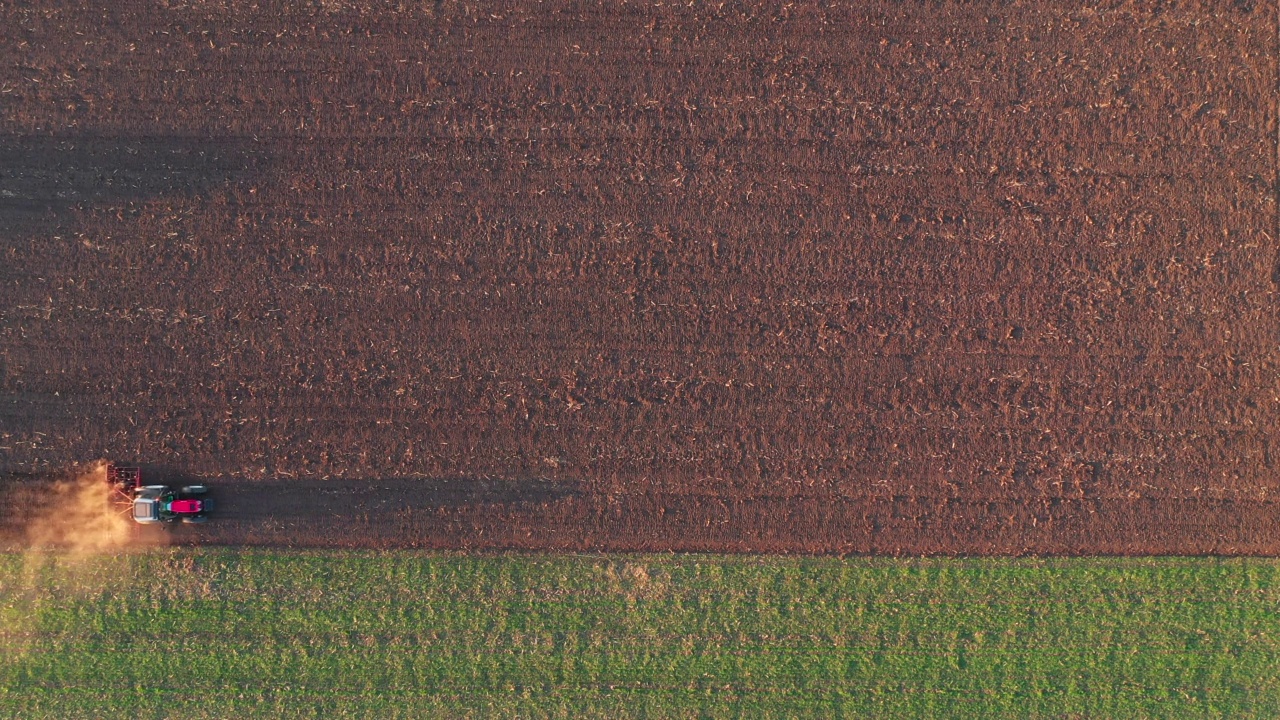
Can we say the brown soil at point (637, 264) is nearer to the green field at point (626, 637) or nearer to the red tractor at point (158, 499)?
the red tractor at point (158, 499)

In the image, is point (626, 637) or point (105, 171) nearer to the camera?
point (105, 171)

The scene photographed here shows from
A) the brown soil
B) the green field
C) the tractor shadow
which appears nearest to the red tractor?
the brown soil

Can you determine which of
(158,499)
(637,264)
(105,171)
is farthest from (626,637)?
(105,171)

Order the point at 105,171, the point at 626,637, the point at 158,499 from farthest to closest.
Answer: the point at 626,637 < the point at 105,171 < the point at 158,499

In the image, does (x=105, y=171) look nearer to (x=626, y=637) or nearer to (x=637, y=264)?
(x=637, y=264)

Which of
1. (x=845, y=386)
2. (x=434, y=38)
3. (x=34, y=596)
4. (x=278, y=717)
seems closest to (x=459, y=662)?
(x=278, y=717)

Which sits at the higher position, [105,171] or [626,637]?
[105,171]

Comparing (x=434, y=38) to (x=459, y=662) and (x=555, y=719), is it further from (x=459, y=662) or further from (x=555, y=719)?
(x=555, y=719)
